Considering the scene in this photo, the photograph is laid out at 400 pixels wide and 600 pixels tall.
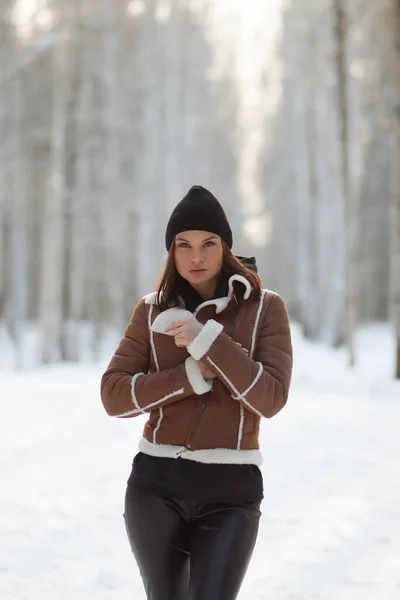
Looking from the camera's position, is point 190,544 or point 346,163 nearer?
point 190,544

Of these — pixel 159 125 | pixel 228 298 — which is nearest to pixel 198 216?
pixel 228 298

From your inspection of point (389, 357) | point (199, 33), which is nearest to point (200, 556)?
point (389, 357)

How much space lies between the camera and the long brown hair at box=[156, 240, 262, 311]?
81.2 inches

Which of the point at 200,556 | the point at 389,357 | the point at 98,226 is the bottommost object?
the point at 389,357

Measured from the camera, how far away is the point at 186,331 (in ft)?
6.14

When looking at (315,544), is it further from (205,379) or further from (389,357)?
(389,357)

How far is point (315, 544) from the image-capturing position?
13.8 ft

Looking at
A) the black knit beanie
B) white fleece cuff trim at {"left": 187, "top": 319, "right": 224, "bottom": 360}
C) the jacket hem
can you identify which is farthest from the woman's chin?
the jacket hem

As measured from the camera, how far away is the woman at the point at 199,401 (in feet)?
5.99

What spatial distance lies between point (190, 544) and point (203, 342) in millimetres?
518

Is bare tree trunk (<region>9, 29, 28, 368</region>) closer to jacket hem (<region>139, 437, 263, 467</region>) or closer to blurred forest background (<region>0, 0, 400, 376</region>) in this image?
blurred forest background (<region>0, 0, 400, 376</region>)

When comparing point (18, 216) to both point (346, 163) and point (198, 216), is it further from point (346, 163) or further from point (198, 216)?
point (198, 216)

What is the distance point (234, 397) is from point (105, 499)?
3.54 m

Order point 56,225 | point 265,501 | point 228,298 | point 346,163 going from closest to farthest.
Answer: point 228,298, point 265,501, point 346,163, point 56,225
